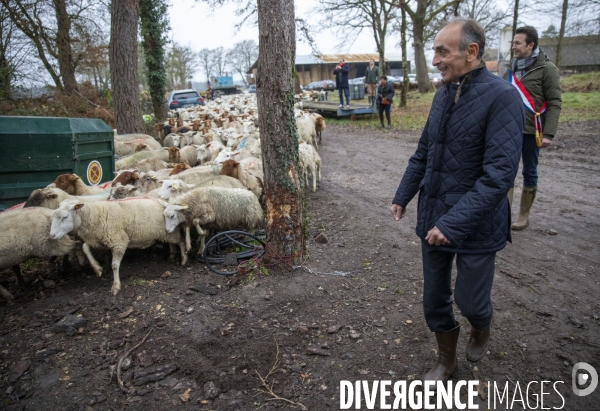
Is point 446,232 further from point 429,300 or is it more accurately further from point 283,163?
point 283,163

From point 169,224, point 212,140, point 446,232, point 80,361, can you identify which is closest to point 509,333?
point 446,232

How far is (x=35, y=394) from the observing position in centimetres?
286

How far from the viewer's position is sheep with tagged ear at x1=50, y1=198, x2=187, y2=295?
4336 mm

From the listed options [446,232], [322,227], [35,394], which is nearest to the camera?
[446,232]

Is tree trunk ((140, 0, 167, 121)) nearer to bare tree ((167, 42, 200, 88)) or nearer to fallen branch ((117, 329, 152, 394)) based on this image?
fallen branch ((117, 329, 152, 394))

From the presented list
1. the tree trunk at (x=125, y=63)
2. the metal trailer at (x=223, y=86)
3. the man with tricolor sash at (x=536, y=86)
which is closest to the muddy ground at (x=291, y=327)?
the man with tricolor sash at (x=536, y=86)

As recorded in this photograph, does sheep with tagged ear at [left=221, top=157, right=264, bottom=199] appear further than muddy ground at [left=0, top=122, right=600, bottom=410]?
Yes

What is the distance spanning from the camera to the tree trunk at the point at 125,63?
1026 cm

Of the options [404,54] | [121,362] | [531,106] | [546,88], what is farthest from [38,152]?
[404,54]

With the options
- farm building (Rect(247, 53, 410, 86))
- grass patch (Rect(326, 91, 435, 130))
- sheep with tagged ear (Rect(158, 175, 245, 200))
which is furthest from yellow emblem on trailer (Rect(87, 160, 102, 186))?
farm building (Rect(247, 53, 410, 86))

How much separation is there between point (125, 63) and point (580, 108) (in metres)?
17.1

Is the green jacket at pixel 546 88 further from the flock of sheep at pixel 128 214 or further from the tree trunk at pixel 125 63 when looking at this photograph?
the tree trunk at pixel 125 63

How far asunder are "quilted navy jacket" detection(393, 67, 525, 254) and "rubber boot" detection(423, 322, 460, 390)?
64cm

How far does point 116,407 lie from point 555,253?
14.0 ft
